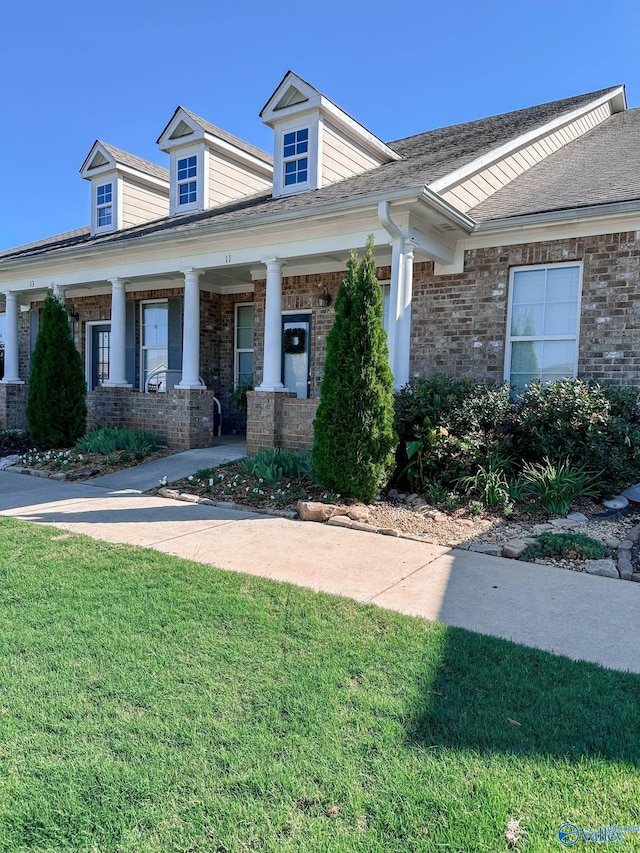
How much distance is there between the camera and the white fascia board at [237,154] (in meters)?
12.0

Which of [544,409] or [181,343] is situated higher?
[181,343]

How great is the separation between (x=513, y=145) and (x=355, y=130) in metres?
2.78

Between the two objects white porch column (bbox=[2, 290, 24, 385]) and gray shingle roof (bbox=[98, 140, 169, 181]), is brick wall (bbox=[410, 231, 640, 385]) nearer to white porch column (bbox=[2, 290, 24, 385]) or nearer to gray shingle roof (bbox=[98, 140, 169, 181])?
gray shingle roof (bbox=[98, 140, 169, 181])

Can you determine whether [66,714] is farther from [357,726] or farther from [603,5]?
[603,5]

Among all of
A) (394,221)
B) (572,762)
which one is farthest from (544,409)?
(572,762)

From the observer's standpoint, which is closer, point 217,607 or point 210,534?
point 217,607

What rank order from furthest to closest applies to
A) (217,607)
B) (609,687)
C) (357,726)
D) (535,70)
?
(535,70) < (217,607) < (609,687) < (357,726)

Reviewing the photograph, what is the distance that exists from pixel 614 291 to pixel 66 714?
8158 mm

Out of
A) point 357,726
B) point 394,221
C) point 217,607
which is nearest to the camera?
point 357,726

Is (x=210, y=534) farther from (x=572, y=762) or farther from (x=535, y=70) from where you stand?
(x=535, y=70)

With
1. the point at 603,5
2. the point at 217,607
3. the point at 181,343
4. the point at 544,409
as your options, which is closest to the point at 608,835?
the point at 217,607

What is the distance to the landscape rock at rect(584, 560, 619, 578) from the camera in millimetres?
4832

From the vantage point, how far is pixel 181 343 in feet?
43.3

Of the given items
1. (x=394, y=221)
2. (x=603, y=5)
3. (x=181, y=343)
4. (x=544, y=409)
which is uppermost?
(x=603, y=5)
